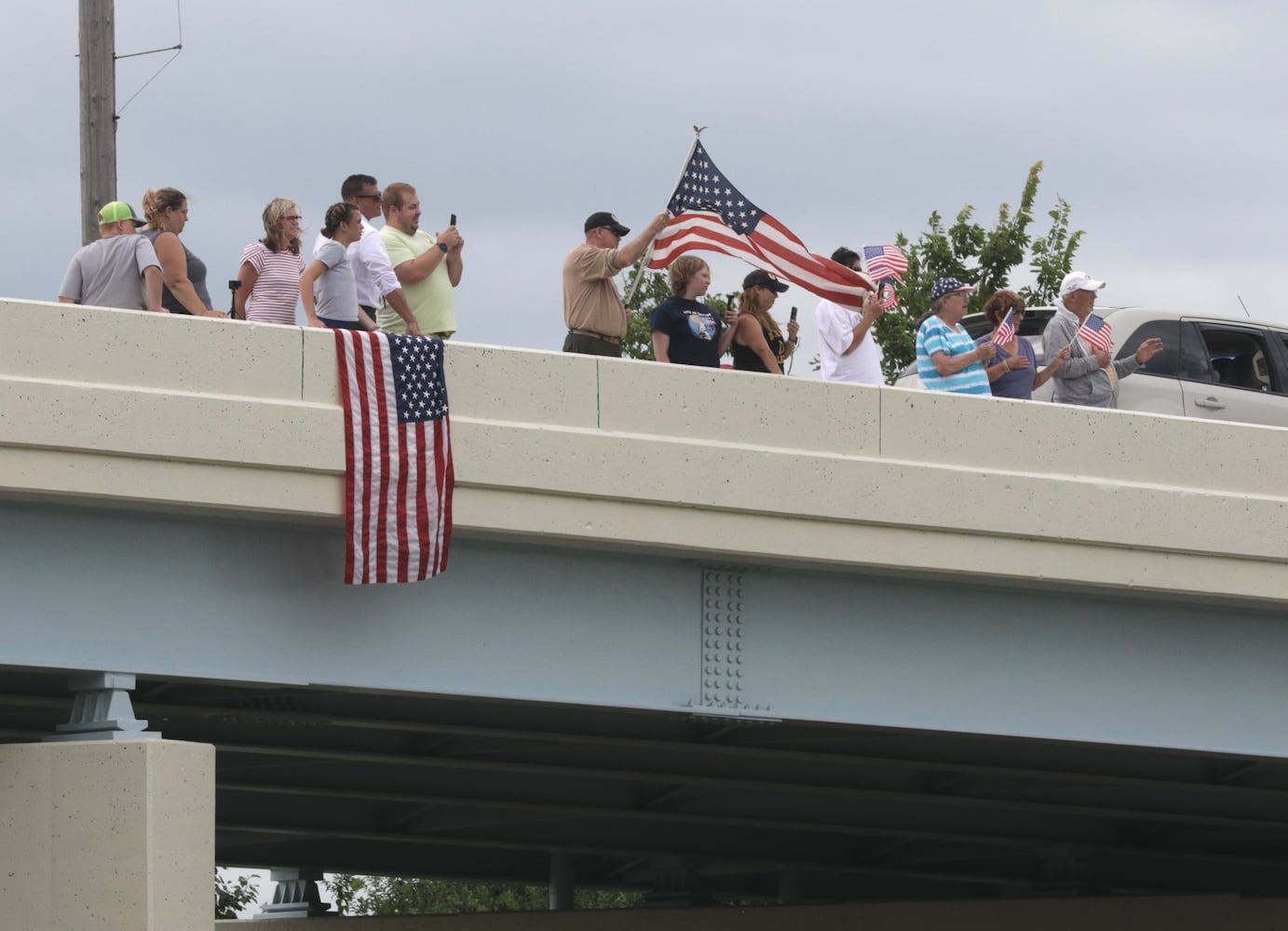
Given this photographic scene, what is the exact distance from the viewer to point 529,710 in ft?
48.3

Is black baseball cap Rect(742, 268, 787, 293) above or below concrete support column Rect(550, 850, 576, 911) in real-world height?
above

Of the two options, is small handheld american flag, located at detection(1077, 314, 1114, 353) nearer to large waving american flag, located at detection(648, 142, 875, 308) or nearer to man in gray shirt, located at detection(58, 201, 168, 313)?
large waving american flag, located at detection(648, 142, 875, 308)

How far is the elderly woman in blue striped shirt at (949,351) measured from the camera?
46.3ft

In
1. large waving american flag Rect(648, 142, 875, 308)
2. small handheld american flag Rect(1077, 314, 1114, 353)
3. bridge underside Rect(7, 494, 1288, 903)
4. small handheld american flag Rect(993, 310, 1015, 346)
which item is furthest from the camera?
small handheld american flag Rect(1077, 314, 1114, 353)

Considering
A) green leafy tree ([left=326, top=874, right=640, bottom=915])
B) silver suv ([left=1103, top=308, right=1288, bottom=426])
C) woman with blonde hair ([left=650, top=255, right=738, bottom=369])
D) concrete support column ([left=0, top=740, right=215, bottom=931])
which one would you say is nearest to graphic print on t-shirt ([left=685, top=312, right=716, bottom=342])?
woman with blonde hair ([left=650, top=255, right=738, bottom=369])

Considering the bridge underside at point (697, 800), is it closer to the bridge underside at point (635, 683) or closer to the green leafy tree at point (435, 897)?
the bridge underside at point (635, 683)

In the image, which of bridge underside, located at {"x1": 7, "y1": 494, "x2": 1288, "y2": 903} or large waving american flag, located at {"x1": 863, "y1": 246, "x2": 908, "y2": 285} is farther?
large waving american flag, located at {"x1": 863, "y1": 246, "x2": 908, "y2": 285}

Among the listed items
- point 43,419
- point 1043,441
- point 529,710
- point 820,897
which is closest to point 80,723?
point 43,419

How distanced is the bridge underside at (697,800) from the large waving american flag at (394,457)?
1.12 meters

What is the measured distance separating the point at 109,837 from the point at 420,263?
154 inches

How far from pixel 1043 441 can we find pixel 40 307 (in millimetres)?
5970

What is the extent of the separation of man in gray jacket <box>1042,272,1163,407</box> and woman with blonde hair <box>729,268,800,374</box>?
2234mm

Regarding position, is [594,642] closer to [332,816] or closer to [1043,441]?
[1043,441]

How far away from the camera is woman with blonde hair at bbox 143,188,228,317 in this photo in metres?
12.1
